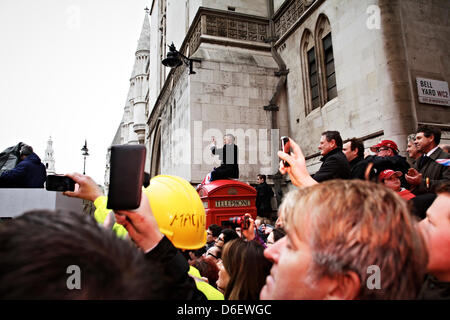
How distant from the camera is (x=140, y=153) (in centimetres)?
106

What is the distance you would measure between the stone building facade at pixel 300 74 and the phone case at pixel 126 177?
22.5 ft

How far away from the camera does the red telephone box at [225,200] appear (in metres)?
5.81

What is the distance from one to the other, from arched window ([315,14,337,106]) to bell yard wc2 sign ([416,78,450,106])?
8.45ft

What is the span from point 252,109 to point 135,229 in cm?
979

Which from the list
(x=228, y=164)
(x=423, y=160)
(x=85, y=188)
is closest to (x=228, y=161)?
(x=228, y=164)

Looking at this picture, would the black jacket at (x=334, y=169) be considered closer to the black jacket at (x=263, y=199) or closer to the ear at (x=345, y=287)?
the ear at (x=345, y=287)

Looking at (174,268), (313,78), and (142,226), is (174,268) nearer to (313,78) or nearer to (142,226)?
(142,226)

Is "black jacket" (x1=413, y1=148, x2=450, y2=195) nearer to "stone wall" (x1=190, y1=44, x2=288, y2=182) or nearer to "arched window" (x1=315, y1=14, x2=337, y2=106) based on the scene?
"arched window" (x1=315, y1=14, x2=337, y2=106)

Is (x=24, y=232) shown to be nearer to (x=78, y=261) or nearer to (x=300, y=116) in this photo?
(x=78, y=261)

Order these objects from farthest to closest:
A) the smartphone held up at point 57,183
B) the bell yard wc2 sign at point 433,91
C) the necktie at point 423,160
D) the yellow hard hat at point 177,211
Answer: the bell yard wc2 sign at point 433,91 → the necktie at point 423,160 → the yellow hard hat at point 177,211 → the smartphone held up at point 57,183

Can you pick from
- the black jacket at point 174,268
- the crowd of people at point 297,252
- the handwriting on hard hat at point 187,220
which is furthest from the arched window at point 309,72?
the black jacket at point 174,268

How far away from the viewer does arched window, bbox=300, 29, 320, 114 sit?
32.9 ft

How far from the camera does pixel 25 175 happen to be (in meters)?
3.67

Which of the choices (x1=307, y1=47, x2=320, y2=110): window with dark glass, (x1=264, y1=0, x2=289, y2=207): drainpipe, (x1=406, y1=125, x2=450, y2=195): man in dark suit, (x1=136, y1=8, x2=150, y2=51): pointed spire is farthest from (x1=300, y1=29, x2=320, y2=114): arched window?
(x1=136, y1=8, x2=150, y2=51): pointed spire
